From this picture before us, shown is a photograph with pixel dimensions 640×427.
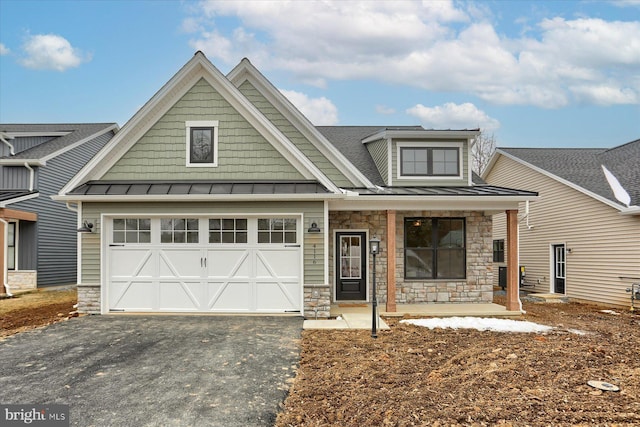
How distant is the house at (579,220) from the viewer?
12320mm

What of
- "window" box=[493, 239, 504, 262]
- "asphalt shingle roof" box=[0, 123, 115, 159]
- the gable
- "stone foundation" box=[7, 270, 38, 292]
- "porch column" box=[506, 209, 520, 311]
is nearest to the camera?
the gable

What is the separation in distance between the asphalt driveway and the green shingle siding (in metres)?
4.24

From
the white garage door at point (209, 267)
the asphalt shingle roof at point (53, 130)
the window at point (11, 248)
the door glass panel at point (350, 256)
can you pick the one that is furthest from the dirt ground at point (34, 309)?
the door glass panel at point (350, 256)

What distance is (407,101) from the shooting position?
3072 cm

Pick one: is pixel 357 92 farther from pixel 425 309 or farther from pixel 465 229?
pixel 425 309

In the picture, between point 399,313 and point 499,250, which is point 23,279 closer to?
point 399,313

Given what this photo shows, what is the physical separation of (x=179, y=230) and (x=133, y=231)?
3.61ft

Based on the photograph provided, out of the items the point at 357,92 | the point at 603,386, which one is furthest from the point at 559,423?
the point at 357,92

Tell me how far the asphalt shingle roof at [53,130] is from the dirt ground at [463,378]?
1432 cm

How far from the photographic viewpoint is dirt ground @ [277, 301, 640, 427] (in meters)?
4.31

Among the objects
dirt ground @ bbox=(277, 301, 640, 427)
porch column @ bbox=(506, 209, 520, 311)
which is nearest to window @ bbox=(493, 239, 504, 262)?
porch column @ bbox=(506, 209, 520, 311)

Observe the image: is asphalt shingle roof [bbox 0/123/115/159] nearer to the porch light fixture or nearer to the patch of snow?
the porch light fixture

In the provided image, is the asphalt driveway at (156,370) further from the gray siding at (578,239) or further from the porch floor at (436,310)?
the gray siding at (578,239)

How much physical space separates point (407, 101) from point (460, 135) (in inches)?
784
